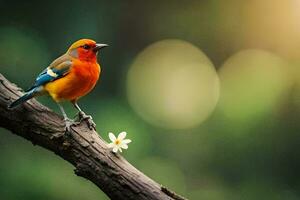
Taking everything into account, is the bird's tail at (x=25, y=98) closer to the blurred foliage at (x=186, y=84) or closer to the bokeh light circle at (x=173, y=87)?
the blurred foliage at (x=186, y=84)

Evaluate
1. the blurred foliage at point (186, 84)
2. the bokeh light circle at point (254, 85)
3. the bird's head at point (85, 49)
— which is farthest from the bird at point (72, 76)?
the bokeh light circle at point (254, 85)

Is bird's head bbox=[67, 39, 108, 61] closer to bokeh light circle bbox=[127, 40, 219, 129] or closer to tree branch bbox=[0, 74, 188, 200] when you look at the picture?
tree branch bbox=[0, 74, 188, 200]

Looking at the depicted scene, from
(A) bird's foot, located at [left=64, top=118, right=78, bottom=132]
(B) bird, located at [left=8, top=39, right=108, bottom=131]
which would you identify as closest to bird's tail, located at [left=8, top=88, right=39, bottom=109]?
(B) bird, located at [left=8, top=39, right=108, bottom=131]

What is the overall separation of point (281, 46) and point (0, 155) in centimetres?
177

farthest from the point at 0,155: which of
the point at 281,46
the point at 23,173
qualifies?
the point at 281,46

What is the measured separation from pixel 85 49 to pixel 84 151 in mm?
278

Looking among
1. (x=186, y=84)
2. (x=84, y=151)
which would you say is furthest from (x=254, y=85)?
(x=84, y=151)

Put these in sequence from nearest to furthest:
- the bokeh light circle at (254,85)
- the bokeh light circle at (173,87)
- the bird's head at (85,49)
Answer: the bird's head at (85,49) → the bokeh light circle at (254,85) → the bokeh light circle at (173,87)

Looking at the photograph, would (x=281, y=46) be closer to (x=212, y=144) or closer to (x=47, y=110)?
(x=212, y=144)

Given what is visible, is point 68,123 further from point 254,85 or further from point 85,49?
point 254,85

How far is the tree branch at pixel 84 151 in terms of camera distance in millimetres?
2199

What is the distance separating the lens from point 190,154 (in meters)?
4.60

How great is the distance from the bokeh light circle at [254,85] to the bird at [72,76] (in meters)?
2.14

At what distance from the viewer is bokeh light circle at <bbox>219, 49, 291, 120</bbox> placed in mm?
4281
